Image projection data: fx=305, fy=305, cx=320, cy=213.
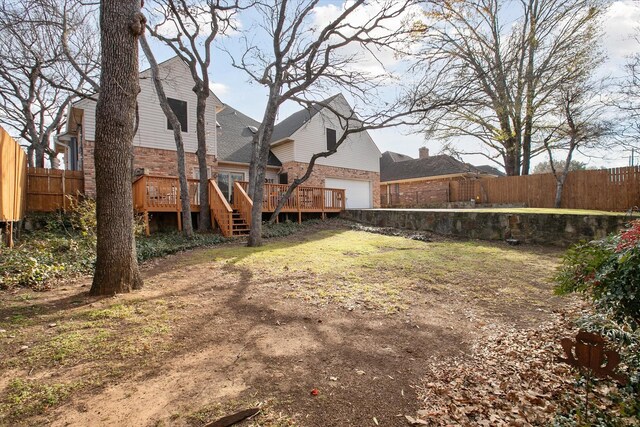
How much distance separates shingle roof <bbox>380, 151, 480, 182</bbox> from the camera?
2145 centimetres

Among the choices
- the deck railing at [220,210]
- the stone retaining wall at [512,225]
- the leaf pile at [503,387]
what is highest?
the deck railing at [220,210]

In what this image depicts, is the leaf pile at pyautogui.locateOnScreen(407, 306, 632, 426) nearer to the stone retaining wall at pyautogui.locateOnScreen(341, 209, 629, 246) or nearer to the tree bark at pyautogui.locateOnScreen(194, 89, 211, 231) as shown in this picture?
the stone retaining wall at pyautogui.locateOnScreen(341, 209, 629, 246)

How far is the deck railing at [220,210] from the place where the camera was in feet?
32.0

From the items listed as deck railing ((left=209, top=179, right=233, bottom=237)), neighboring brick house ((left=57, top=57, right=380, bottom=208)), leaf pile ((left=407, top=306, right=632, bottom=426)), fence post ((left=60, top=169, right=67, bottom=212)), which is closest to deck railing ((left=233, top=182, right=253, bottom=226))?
deck railing ((left=209, top=179, right=233, bottom=237))

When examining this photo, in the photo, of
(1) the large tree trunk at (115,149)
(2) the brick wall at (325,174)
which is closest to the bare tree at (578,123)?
(2) the brick wall at (325,174)

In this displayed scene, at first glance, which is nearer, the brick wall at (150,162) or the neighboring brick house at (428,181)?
the brick wall at (150,162)

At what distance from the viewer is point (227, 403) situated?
6.60ft

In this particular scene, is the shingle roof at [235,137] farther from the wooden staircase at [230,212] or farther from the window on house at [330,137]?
the wooden staircase at [230,212]

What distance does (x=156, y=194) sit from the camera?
33.5 feet

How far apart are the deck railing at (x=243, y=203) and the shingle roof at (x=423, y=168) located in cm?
1541

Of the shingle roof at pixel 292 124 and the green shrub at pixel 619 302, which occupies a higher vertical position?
the shingle roof at pixel 292 124

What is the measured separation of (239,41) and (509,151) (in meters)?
16.2

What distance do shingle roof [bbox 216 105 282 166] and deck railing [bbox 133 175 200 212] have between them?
4.13 metres

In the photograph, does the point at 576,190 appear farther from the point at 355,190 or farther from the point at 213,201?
the point at 213,201
